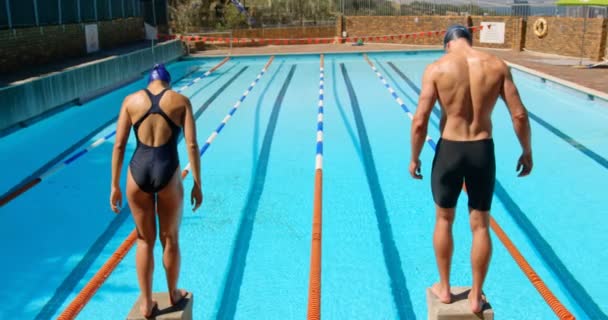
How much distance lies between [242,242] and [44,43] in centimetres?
1161

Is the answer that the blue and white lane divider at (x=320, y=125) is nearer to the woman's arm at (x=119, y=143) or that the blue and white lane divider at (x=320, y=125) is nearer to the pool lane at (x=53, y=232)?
the pool lane at (x=53, y=232)

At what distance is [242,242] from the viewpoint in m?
5.84

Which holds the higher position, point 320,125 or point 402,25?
point 402,25

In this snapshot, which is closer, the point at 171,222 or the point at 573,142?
the point at 171,222

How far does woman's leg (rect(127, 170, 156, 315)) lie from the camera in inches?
127

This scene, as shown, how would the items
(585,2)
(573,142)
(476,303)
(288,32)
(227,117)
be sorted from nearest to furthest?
(476,303)
(573,142)
(227,117)
(585,2)
(288,32)

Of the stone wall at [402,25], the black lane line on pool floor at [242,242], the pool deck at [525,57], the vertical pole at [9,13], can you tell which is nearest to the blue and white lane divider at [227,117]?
the black lane line on pool floor at [242,242]

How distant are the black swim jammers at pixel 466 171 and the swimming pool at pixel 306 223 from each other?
155 cm

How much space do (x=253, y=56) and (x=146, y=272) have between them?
19.4m

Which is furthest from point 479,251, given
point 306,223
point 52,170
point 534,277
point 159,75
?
point 52,170

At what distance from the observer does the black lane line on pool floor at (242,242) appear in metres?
4.74

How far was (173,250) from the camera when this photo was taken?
3318 millimetres

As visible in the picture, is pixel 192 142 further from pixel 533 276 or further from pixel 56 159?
pixel 56 159

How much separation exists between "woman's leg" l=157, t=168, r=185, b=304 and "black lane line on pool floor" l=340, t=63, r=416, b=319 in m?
1.89
